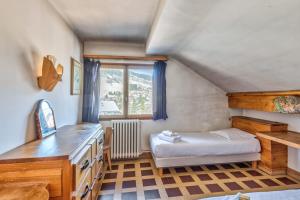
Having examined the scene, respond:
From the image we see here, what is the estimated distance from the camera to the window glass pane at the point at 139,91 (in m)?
3.83

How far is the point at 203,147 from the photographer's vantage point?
3.00m

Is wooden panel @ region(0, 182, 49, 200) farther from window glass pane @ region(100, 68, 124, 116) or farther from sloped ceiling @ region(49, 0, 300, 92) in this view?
window glass pane @ region(100, 68, 124, 116)

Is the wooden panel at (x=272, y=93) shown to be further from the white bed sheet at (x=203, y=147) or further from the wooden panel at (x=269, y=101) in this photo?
the white bed sheet at (x=203, y=147)

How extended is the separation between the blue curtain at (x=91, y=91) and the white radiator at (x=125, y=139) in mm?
432

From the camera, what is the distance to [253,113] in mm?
3844

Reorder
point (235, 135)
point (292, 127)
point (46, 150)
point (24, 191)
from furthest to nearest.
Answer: point (235, 135) < point (292, 127) < point (46, 150) < point (24, 191)

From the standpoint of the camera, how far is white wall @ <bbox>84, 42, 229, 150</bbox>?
388 centimetres

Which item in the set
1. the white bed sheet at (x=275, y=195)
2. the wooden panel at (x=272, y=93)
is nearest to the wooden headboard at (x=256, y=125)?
the wooden panel at (x=272, y=93)

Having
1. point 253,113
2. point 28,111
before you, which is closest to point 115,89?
point 28,111

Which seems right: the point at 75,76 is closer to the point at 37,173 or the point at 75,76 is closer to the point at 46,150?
the point at 46,150

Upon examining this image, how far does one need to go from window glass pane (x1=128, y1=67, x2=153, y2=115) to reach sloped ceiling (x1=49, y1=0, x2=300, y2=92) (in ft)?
1.97

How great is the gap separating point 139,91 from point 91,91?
0.99 m

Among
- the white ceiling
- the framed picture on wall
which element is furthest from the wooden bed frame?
the white ceiling

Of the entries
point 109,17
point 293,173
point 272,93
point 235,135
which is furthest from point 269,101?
point 109,17
